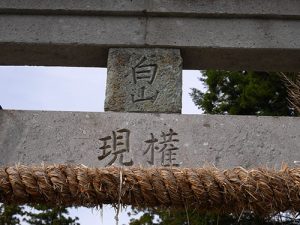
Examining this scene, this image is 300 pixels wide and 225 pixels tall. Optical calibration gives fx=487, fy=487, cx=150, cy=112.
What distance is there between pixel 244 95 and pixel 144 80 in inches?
220

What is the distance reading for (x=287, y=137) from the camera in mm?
2498

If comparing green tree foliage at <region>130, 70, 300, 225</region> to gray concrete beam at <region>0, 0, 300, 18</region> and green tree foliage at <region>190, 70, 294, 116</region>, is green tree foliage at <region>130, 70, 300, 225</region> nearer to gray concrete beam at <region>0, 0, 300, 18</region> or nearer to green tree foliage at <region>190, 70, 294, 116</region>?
green tree foliage at <region>190, 70, 294, 116</region>

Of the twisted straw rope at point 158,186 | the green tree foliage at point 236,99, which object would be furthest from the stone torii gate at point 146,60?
the green tree foliage at point 236,99

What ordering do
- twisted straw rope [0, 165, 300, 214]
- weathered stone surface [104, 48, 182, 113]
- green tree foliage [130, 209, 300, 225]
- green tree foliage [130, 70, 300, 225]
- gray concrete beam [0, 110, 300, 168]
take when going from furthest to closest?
green tree foliage [130, 70, 300, 225], green tree foliage [130, 209, 300, 225], weathered stone surface [104, 48, 182, 113], gray concrete beam [0, 110, 300, 168], twisted straw rope [0, 165, 300, 214]

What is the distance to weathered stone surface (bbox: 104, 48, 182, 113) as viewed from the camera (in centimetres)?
268

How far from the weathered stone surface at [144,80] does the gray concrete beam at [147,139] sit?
147mm

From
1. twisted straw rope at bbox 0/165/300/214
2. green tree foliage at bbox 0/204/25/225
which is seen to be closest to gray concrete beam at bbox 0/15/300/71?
twisted straw rope at bbox 0/165/300/214

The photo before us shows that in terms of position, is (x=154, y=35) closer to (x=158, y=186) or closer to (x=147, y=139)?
(x=147, y=139)

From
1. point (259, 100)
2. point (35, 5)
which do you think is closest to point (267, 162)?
point (35, 5)

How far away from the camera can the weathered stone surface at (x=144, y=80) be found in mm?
2676

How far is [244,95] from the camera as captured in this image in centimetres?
812

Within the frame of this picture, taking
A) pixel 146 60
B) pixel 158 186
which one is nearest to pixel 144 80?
pixel 146 60

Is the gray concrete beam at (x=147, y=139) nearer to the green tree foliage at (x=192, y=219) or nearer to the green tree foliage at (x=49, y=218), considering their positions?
the green tree foliage at (x=192, y=219)

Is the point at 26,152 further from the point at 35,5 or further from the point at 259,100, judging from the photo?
the point at 259,100
